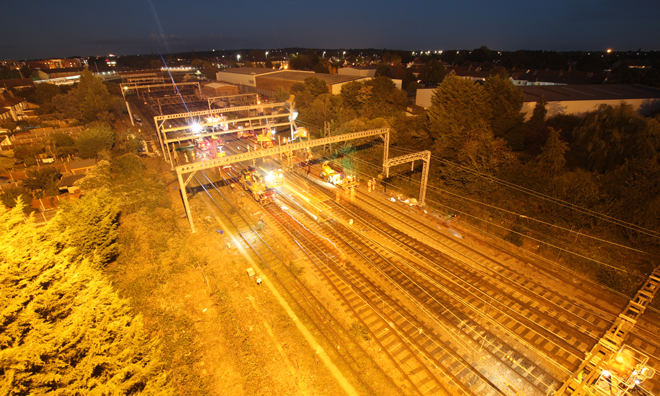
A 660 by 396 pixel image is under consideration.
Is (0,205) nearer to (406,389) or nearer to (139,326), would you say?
(139,326)

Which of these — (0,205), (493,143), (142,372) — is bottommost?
(142,372)

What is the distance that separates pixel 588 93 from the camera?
109 feet

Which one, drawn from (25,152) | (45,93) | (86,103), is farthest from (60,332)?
(45,93)

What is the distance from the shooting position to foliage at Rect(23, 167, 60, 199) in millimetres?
27500

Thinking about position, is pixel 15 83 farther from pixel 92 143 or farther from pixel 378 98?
pixel 378 98

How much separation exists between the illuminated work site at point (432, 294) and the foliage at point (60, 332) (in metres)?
7.35

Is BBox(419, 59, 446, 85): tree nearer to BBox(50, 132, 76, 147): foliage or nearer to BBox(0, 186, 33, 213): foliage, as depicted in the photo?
BBox(50, 132, 76, 147): foliage

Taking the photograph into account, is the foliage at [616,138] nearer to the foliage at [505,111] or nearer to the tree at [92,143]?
the foliage at [505,111]

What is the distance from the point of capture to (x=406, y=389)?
1077cm

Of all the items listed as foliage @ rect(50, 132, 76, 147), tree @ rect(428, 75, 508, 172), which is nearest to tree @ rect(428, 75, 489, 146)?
tree @ rect(428, 75, 508, 172)

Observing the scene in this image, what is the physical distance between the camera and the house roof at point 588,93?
31125mm

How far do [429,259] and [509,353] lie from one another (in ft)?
21.2

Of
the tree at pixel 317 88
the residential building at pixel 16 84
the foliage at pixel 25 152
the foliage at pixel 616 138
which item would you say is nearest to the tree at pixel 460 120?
the foliage at pixel 616 138

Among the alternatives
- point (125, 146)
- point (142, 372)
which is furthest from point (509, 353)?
point (125, 146)
